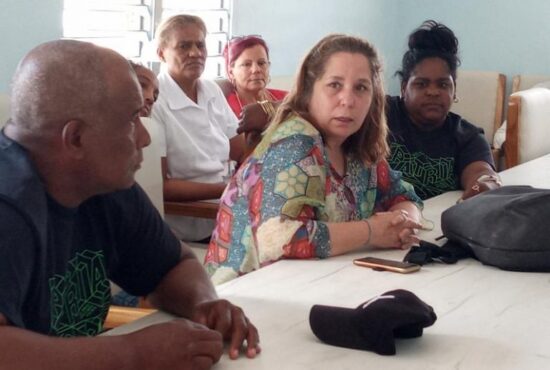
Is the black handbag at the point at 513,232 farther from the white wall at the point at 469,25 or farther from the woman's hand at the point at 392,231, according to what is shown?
the white wall at the point at 469,25

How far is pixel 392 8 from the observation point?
21.5ft

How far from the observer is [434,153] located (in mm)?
3082

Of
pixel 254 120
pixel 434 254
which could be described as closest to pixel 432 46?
pixel 254 120

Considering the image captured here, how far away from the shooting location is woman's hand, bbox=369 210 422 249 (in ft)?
6.87

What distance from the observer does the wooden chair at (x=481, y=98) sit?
19.8 ft

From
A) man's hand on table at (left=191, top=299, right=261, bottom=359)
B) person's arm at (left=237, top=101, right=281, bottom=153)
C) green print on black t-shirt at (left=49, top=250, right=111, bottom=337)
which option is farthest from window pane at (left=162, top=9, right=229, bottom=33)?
man's hand on table at (left=191, top=299, right=261, bottom=359)

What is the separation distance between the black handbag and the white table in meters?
0.03

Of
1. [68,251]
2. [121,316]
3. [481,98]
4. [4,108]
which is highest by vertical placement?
[4,108]

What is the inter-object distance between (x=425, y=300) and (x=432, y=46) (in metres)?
1.67

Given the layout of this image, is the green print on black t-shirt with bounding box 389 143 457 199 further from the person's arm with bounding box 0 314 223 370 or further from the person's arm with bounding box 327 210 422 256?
the person's arm with bounding box 0 314 223 370

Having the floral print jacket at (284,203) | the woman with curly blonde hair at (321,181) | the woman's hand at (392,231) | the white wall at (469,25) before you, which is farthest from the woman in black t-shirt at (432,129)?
the white wall at (469,25)

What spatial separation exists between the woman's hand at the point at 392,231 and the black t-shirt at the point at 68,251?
1.80 ft

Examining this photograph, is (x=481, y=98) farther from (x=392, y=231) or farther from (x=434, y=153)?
(x=392, y=231)

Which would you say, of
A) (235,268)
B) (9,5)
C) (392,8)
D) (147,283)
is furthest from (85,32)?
(392,8)
